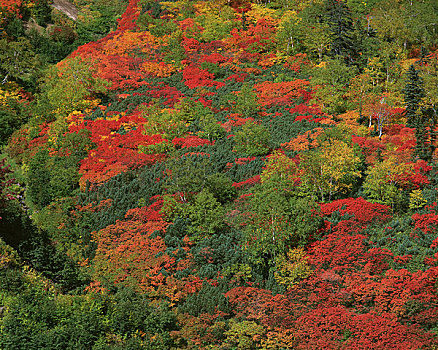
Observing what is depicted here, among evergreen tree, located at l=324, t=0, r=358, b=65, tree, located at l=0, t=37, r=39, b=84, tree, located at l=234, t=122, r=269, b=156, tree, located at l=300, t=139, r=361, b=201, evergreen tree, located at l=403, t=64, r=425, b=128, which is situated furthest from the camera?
tree, located at l=0, t=37, r=39, b=84

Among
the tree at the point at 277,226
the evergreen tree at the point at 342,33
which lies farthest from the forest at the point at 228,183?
the evergreen tree at the point at 342,33

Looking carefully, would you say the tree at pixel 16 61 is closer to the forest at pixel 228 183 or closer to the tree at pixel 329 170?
the forest at pixel 228 183

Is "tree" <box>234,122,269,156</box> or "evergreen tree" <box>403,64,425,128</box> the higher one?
"evergreen tree" <box>403,64,425,128</box>

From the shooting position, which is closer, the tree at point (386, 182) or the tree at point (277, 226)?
the tree at point (277, 226)

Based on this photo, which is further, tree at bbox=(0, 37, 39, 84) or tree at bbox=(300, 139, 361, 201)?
tree at bbox=(0, 37, 39, 84)

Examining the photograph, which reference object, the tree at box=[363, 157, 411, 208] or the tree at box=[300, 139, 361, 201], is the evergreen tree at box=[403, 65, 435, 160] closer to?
the tree at box=[363, 157, 411, 208]

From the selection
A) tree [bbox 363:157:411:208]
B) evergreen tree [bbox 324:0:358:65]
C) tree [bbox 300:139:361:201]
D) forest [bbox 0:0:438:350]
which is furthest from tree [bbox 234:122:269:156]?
evergreen tree [bbox 324:0:358:65]

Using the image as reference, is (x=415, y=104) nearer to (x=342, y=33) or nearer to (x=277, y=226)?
(x=342, y=33)

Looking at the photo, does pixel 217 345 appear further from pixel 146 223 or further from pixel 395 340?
pixel 146 223

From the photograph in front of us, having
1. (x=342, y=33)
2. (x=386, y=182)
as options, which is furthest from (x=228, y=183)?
(x=342, y=33)
